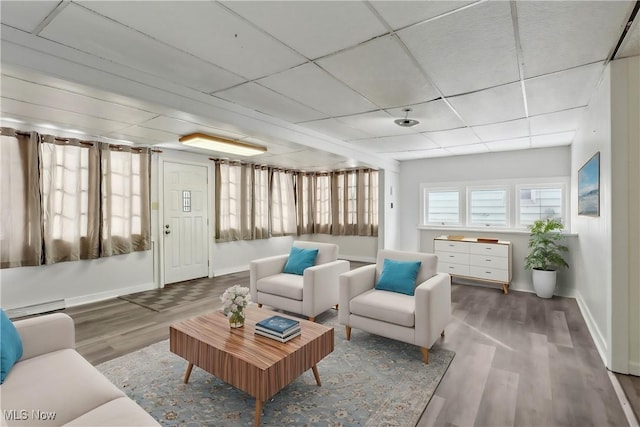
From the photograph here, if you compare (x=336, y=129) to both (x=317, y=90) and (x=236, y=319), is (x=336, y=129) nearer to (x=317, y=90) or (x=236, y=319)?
(x=317, y=90)

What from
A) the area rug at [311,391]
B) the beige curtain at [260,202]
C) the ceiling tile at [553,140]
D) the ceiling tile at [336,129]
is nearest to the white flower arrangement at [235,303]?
the area rug at [311,391]

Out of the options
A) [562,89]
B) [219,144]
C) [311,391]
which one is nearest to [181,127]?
[219,144]

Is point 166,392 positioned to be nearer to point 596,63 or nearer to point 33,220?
point 33,220

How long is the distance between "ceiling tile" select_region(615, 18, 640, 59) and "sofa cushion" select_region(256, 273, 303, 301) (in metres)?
3.30

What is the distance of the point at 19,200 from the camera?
142 inches

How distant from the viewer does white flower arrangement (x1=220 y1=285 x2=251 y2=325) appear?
2340 mm

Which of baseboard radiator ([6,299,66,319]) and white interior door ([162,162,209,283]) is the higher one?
white interior door ([162,162,209,283])

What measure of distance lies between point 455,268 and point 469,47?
387 centimetres

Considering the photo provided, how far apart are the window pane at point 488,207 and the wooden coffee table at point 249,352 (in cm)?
448

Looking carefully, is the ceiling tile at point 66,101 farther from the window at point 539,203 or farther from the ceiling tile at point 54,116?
the window at point 539,203

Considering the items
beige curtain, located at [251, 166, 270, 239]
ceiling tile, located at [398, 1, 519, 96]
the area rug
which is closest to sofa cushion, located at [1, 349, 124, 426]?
the area rug

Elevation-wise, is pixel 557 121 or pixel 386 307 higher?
pixel 557 121

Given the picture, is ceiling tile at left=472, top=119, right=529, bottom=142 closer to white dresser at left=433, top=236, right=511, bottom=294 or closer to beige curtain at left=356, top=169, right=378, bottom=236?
white dresser at left=433, top=236, right=511, bottom=294

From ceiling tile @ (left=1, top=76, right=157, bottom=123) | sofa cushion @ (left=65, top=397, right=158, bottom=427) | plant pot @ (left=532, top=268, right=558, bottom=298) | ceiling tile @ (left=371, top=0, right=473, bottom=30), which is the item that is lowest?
plant pot @ (left=532, top=268, right=558, bottom=298)
